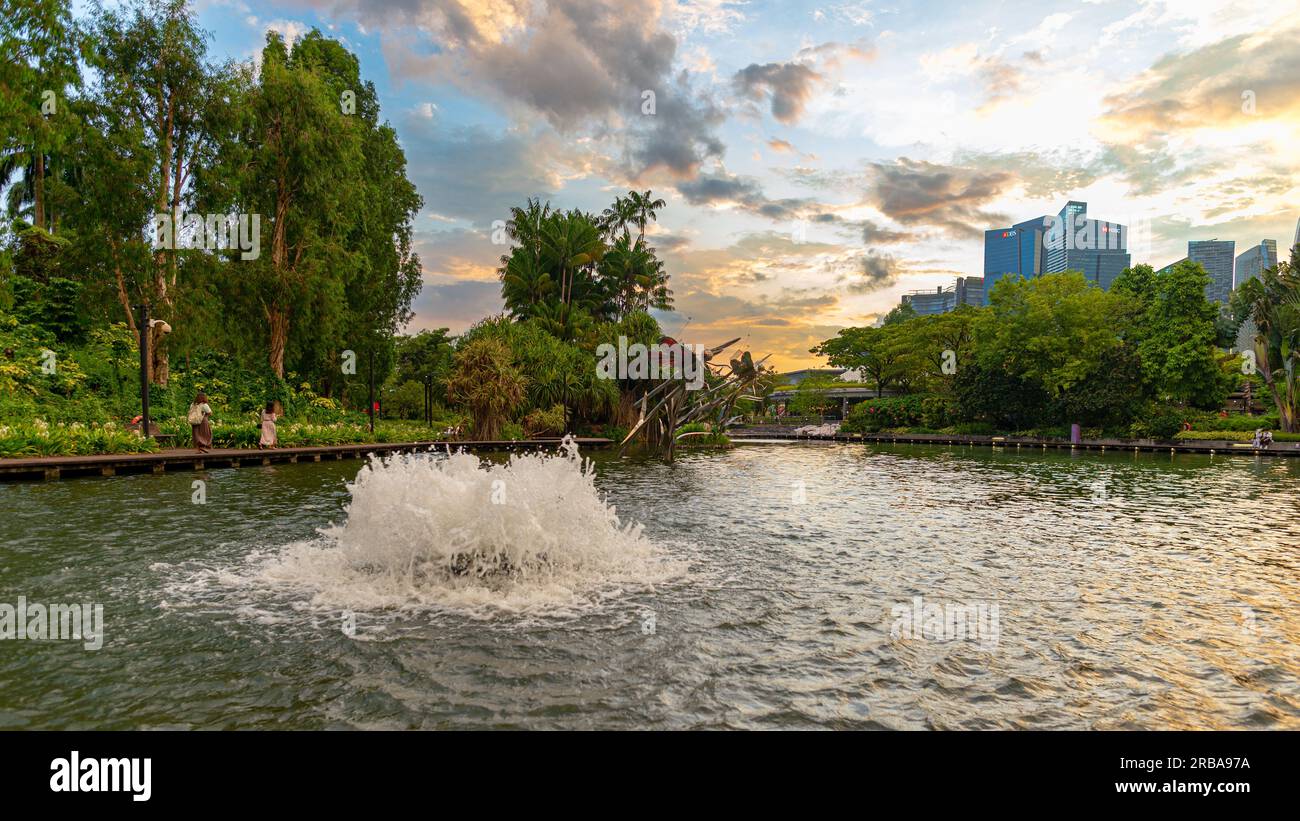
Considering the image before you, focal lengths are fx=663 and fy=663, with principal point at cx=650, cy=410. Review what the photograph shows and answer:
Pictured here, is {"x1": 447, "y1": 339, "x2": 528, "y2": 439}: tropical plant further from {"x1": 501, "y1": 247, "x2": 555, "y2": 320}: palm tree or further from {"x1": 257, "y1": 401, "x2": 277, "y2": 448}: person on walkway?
{"x1": 501, "y1": 247, "x2": 555, "y2": 320}: palm tree

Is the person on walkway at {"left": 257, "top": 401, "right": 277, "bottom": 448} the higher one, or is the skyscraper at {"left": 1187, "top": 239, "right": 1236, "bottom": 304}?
the skyscraper at {"left": 1187, "top": 239, "right": 1236, "bottom": 304}

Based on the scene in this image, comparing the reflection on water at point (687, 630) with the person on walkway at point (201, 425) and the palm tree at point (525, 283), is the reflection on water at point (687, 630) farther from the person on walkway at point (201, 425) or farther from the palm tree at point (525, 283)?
the palm tree at point (525, 283)

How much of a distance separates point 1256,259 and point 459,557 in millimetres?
183454

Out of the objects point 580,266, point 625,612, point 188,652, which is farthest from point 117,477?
point 580,266

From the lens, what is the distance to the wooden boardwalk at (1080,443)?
34.3 metres

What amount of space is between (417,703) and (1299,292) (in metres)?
62.4

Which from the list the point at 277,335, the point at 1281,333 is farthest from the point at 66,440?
the point at 1281,333

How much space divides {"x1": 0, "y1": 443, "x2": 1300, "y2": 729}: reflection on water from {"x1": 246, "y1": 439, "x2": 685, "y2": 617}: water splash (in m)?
0.07

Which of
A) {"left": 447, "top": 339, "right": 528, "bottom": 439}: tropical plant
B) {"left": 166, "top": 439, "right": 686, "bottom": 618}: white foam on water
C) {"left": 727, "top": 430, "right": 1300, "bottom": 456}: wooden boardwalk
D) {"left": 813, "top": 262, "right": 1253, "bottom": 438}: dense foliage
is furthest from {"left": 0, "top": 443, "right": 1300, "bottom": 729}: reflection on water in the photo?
{"left": 813, "top": 262, "right": 1253, "bottom": 438}: dense foliage

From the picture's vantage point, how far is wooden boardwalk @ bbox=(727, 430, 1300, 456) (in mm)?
34281

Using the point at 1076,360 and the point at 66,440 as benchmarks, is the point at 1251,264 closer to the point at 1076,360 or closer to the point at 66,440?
the point at 1076,360

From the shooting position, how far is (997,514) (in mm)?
13266

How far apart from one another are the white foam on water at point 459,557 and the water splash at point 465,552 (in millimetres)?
11
